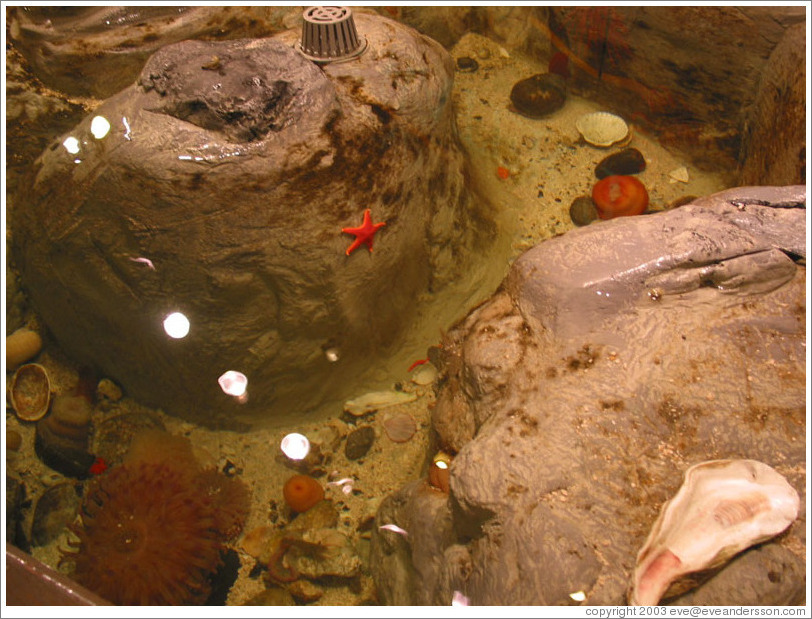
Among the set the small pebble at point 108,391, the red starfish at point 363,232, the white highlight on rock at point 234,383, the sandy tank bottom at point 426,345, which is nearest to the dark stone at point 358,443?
the sandy tank bottom at point 426,345

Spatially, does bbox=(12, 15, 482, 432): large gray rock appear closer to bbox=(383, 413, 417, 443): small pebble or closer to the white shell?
bbox=(383, 413, 417, 443): small pebble

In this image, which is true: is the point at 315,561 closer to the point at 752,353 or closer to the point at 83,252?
the point at 83,252

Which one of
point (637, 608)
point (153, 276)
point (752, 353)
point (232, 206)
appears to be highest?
point (232, 206)

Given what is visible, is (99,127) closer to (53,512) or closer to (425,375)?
(53,512)

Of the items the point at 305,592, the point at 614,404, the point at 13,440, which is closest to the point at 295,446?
the point at 305,592

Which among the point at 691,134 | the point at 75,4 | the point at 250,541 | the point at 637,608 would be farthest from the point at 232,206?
the point at 691,134

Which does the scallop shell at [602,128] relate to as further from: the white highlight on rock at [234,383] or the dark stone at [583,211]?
the white highlight on rock at [234,383]
